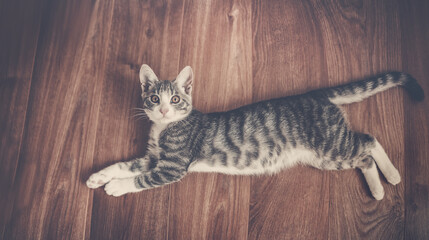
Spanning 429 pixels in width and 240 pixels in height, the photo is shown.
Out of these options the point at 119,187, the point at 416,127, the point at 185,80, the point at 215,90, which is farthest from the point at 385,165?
the point at 119,187

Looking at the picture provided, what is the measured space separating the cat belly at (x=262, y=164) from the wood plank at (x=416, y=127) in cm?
64

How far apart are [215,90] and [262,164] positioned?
22.6 inches

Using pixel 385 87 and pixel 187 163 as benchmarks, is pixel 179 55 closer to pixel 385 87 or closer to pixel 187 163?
pixel 187 163

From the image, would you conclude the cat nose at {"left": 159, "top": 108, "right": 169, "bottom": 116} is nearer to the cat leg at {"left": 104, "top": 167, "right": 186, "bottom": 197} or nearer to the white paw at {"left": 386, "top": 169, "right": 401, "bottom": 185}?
the cat leg at {"left": 104, "top": 167, "right": 186, "bottom": 197}

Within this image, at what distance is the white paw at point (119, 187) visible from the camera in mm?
1498

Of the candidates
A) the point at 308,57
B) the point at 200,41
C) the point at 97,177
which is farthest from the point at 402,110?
the point at 97,177

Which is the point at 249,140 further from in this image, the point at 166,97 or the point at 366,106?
the point at 366,106

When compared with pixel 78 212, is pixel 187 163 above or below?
above

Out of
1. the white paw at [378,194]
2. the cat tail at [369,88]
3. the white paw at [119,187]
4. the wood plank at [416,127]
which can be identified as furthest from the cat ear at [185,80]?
the wood plank at [416,127]

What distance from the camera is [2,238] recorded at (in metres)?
1.55

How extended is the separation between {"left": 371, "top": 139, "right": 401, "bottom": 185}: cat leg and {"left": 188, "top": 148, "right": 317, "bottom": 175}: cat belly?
37 centimetres

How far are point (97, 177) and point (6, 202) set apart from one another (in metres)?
0.61

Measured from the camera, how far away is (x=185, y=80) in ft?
4.96

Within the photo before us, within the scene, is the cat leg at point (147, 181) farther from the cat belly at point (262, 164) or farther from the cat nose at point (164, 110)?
the cat nose at point (164, 110)
